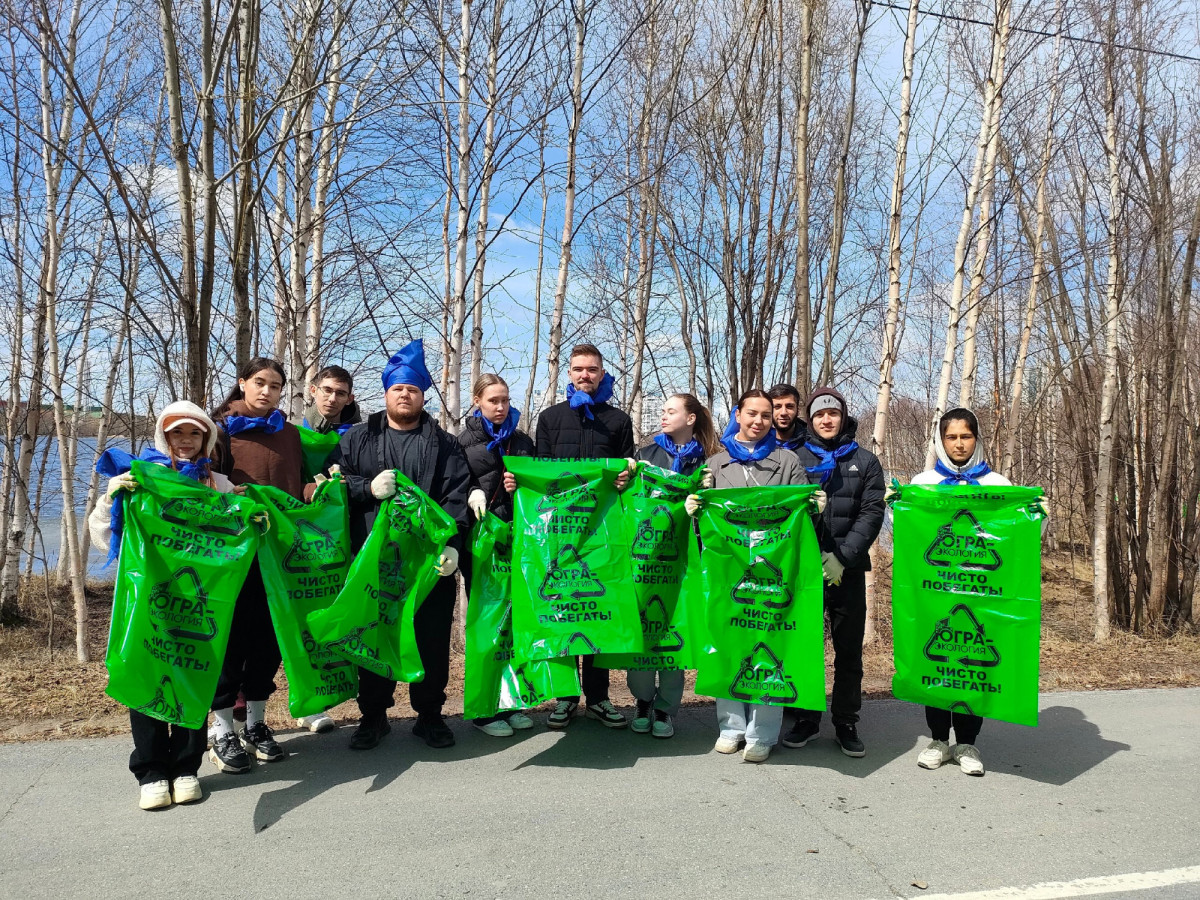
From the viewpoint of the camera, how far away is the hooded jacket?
3646 millimetres

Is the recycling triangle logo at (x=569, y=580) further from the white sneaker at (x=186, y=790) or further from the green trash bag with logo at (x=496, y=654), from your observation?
the white sneaker at (x=186, y=790)

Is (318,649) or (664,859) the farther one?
(318,649)

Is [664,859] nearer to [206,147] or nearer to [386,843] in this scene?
[386,843]

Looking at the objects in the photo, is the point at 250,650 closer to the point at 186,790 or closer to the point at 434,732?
the point at 186,790

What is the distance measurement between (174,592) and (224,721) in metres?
0.75

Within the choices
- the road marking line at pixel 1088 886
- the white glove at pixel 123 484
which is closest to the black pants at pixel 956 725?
the road marking line at pixel 1088 886

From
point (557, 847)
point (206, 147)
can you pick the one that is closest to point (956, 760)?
point (557, 847)

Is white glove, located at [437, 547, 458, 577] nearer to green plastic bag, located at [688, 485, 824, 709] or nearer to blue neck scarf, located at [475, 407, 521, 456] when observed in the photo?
blue neck scarf, located at [475, 407, 521, 456]

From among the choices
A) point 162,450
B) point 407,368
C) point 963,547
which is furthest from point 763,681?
point 162,450

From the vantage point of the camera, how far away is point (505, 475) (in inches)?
178

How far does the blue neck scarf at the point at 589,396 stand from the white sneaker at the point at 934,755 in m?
2.49

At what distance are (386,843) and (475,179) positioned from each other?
543 centimetres

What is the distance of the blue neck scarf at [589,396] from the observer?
4789mm

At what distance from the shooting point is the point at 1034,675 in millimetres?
4160
